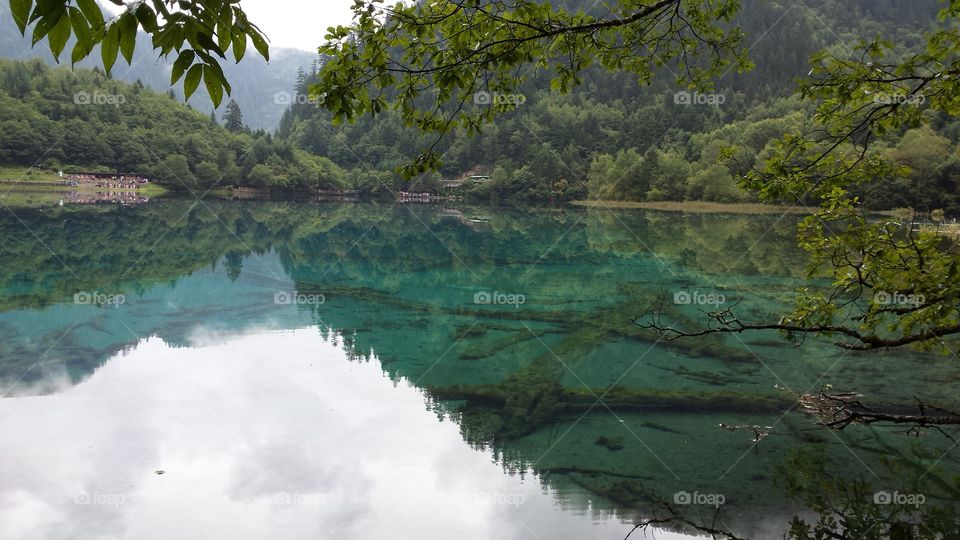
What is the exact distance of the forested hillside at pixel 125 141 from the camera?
11616 centimetres

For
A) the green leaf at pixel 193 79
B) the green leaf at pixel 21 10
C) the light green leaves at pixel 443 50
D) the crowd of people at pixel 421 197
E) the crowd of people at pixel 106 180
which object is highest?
the crowd of people at pixel 421 197

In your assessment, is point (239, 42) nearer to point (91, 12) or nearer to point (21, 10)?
point (91, 12)

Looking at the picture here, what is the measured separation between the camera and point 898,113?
5.42 metres

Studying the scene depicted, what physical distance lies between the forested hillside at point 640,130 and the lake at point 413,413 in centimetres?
8658

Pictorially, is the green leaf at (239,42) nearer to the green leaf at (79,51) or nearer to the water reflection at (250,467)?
the green leaf at (79,51)

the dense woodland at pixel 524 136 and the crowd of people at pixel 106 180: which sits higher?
the dense woodland at pixel 524 136

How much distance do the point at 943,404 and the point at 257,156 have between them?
136 metres

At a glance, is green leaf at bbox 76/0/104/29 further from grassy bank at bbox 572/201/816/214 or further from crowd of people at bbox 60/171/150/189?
crowd of people at bbox 60/171/150/189

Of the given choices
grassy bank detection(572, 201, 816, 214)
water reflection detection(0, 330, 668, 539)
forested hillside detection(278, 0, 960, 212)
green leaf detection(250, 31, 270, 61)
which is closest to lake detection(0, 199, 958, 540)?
water reflection detection(0, 330, 668, 539)

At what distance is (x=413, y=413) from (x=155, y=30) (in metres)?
9.81

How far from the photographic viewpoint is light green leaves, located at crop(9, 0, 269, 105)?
2.12 meters

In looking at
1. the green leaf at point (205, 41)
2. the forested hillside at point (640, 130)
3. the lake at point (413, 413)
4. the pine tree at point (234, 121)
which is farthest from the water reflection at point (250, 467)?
the pine tree at point (234, 121)

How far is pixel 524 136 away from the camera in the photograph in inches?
5728

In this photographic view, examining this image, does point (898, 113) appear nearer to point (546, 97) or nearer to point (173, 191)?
point (173, 191)
